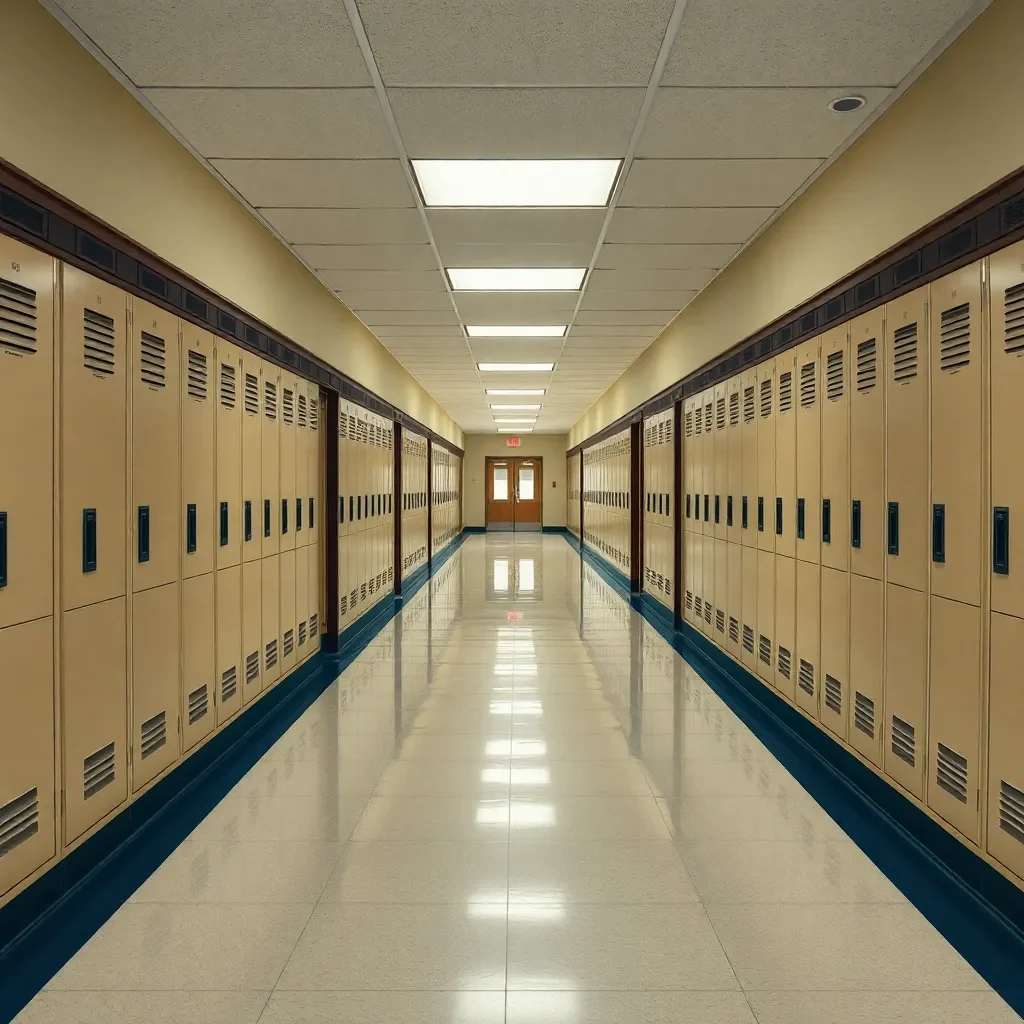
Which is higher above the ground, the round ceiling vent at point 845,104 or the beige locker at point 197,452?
the round ceiling vent at point 845,104

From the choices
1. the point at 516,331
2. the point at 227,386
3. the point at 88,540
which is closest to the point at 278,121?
the point at 227,386

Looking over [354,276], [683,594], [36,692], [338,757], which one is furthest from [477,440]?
[36,692]

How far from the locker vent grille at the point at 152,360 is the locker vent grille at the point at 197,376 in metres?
0.30

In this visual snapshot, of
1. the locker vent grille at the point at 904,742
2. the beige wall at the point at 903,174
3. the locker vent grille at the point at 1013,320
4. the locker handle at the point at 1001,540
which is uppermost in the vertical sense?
the beige wall at the point at 903,174

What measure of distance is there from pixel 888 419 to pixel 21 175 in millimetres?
3493

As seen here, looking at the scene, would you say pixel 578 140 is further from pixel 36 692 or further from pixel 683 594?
pixel 683 594

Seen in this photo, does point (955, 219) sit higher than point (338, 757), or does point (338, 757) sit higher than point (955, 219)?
point (955, 219)

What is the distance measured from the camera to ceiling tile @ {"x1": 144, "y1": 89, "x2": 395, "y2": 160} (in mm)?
3361

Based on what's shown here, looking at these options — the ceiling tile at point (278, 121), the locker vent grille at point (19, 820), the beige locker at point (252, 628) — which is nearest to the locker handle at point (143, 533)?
the locker vent grille at point (19, 820)

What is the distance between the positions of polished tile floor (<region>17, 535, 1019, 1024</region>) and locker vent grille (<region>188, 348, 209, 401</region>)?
78.9 inches

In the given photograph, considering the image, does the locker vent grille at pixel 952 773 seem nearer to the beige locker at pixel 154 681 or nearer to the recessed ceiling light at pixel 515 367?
the beige locker at pixel 154 681

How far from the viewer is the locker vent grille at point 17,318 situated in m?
2.55

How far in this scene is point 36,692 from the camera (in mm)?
2732

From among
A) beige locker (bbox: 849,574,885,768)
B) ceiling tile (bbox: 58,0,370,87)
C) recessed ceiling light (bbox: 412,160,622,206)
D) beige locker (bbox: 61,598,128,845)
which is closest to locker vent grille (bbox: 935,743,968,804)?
beige locker (bbox: 849,574,885,768)
